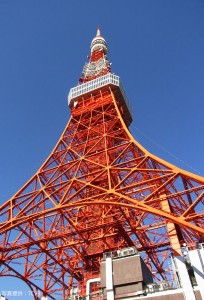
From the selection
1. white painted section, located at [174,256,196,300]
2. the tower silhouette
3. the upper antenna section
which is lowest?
white painted section, located at [174,256,196,300]

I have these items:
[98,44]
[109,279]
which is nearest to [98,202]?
[109,279]

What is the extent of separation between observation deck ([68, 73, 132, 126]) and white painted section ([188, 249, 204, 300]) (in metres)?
16.6

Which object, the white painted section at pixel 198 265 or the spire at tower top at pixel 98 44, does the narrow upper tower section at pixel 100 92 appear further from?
the white painted section at pixel 198 265

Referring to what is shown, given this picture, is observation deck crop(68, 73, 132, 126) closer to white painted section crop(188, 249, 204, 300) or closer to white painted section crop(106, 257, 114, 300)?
white painted section crop(106, 257, 114, 300)

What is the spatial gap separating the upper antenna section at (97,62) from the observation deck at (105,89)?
3.21 meters

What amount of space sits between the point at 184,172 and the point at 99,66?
2075 centimetres

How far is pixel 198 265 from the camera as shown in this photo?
12.8 meters

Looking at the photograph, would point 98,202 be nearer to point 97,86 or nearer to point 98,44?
point 97,86

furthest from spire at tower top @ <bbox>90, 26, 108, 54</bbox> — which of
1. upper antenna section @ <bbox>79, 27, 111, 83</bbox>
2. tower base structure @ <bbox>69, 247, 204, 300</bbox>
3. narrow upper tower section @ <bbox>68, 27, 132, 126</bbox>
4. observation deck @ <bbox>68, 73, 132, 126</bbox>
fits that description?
tower base structure @ <bbox>69, 247, 204, 300</bbox>

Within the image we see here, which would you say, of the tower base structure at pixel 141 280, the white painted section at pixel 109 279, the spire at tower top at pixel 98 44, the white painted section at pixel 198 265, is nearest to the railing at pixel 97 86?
the spire at tower top at pixel 98 44

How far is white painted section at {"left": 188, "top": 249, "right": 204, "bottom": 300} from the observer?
1229 centimetres

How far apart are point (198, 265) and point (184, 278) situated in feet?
2.51

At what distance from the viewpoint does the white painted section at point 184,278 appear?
479 inches

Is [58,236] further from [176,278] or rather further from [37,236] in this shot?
[176,278]
